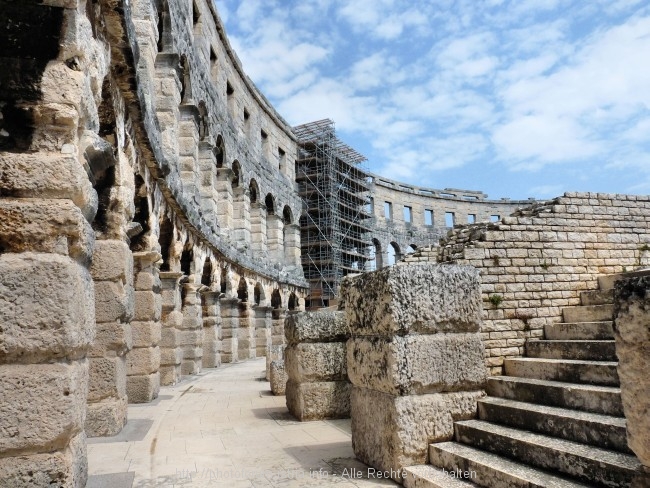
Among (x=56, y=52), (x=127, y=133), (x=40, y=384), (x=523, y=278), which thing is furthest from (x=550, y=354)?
(x=127, y=133)

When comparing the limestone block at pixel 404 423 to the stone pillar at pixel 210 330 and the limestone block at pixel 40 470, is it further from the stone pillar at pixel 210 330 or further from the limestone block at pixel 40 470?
the stone pillar at pixel 210 330

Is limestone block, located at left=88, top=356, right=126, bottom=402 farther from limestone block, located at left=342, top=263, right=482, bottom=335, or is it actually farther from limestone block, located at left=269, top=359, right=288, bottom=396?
limestone block, located at left=269, top=359, right=288, bottom=396

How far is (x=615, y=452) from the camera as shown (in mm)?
3059

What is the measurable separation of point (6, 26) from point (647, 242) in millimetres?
9543

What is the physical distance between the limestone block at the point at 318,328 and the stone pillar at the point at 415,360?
2.01 meters

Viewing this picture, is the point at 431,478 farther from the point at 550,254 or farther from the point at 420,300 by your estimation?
the point at 550,254

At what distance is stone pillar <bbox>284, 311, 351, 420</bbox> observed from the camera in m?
6.11

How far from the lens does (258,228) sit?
21.8 m

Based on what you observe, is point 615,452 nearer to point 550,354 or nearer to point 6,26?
point 550,354

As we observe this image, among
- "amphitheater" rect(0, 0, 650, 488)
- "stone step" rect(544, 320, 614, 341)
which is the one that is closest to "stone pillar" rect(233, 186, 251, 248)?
"amphitheater" rect(0, 0, 650, 488)

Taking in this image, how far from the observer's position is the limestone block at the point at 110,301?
579cm

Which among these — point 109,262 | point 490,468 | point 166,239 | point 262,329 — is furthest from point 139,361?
point 262,329

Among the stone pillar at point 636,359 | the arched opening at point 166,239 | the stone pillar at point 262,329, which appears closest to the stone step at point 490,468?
the stone pillar at point 636,359

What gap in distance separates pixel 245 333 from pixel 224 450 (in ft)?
45.0
